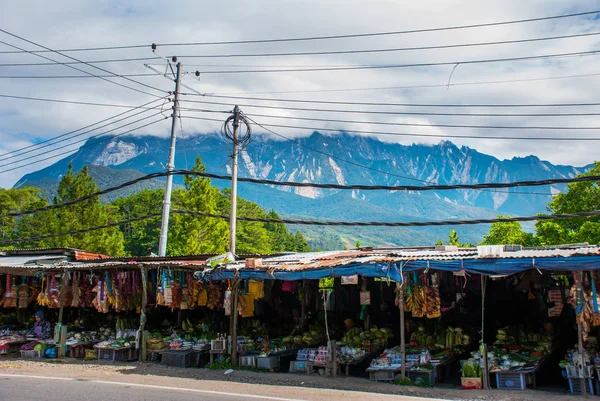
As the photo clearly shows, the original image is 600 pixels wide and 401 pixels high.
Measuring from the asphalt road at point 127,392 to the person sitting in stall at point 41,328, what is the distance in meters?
6.77

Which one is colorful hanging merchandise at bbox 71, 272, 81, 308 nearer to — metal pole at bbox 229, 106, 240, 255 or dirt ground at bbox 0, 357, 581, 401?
dirt ground at bbox 0, 357, 581, 401

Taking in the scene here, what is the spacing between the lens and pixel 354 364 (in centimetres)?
1257

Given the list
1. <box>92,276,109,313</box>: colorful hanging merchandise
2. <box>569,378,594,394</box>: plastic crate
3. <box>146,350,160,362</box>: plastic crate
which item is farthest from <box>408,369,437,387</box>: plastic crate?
<box>92,276,109,313</box>: colorful hanging merchandise

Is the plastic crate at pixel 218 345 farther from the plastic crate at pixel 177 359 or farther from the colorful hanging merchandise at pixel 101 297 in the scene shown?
the colorful hanging merchandise at pixel 101 297

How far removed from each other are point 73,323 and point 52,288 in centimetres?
251

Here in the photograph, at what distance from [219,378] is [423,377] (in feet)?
15.5

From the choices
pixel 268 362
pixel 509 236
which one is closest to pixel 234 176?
pixel 268 362

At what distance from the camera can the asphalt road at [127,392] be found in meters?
9.35

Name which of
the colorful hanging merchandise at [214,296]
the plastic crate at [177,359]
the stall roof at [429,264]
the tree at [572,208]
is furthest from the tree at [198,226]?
the plastic crate at [177,359]

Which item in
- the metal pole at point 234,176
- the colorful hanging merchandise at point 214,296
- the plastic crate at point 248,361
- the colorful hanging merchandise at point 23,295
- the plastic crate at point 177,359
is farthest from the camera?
the colorful hanging merchandise at point 23,295

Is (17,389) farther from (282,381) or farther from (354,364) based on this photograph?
(354,364)

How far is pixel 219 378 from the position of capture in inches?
481

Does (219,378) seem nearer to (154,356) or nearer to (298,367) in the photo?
(298,367)

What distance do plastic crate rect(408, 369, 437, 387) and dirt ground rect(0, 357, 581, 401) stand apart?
14.5 inches
